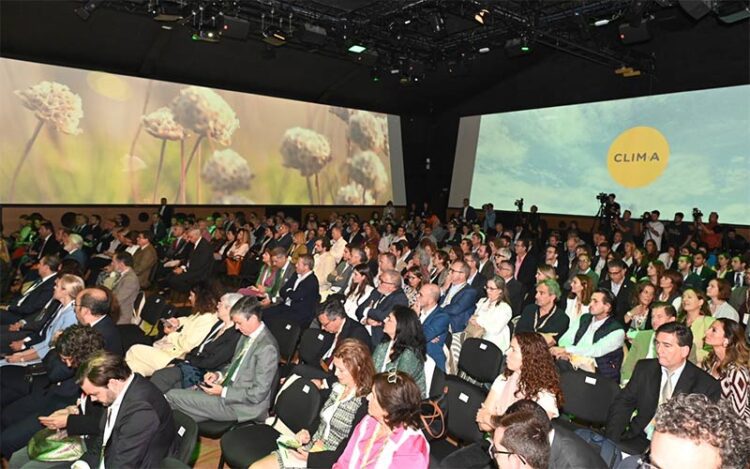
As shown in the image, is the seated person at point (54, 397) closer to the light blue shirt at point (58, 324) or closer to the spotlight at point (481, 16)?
the light blue shirt at point (58, 324)

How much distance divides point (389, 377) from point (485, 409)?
34.6 inches

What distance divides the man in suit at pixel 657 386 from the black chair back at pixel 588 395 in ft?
0.23

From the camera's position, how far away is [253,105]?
1414 centimetres

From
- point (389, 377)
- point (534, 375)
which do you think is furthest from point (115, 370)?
point (534, 375)

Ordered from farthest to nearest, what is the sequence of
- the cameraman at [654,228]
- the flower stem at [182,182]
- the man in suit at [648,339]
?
the flower stem at [182,182] → the cameraman at [654,228] → the man in suit at [648,339]

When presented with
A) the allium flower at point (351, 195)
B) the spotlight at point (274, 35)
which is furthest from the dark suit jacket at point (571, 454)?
the allium flower at point (351, 195)

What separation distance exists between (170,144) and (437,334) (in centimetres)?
1064

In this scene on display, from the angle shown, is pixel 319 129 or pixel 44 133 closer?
pixel 44 133

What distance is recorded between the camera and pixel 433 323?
14.6 feet

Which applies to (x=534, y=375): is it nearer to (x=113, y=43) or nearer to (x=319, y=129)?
(x=113, y=43)

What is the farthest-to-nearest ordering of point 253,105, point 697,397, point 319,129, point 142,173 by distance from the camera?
point 319,129 < point 253,105 < point 142,173 < point 697,397

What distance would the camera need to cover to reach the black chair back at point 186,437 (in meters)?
2.56

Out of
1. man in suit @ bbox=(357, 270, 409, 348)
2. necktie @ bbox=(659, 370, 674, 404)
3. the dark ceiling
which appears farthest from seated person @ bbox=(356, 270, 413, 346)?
the dark ceiling

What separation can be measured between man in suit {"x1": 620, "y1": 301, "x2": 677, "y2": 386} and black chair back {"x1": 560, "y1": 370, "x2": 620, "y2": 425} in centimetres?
79
